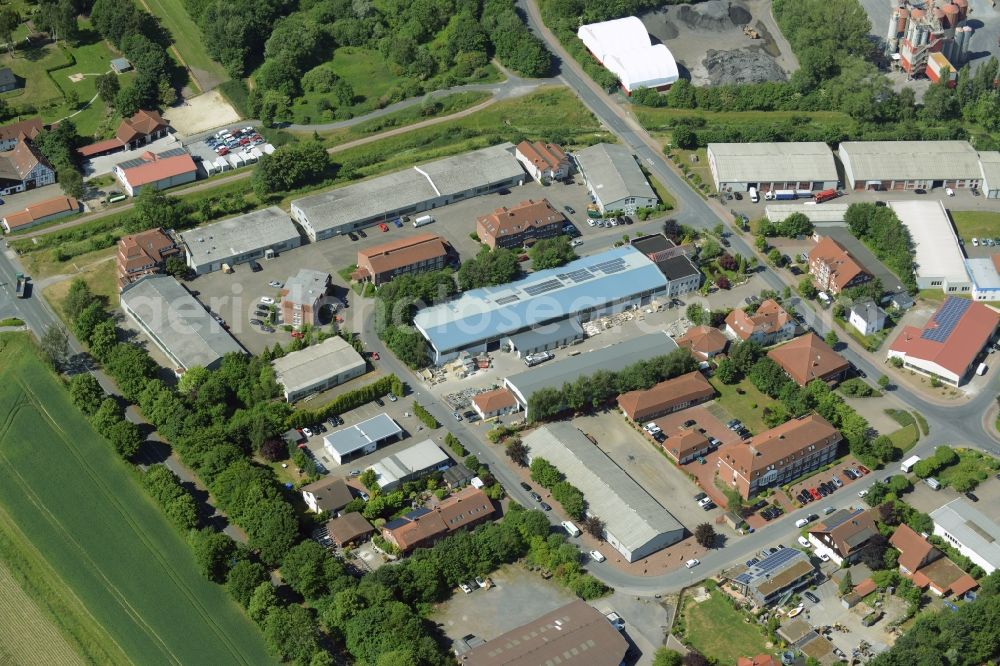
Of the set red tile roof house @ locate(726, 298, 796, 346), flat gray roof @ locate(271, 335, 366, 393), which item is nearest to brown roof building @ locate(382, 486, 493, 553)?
flat gray roof @ locate(271, 335, 366, 393)

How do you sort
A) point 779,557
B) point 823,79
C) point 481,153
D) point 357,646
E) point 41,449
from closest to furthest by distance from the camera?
point 357,646
point 779,557
point 41,449
point 481,153
point 823,79

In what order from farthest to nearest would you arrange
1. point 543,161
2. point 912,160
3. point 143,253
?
point 543,161 → point 912,160 → point 143,253

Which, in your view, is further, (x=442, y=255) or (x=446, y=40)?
(x=446, y=40)

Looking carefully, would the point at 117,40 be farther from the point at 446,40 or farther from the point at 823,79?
the point at 823,79

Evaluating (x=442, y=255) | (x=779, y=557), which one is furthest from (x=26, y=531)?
(x=779, y=557)

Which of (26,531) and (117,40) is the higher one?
(117,40)

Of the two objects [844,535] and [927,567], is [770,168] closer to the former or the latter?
[844,535]

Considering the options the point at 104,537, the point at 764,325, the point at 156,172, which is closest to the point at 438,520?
the point at 104,537
